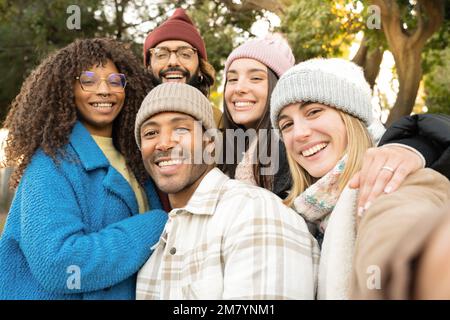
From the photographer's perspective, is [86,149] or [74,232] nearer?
[74,232]

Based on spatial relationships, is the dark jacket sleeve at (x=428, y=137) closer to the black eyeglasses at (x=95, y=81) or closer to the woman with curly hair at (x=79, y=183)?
the woman with curly hair at (x=79, y=183)

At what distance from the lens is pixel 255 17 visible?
11.7 m

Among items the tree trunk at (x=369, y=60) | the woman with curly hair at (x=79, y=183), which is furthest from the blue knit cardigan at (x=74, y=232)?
the tree trunk at (x=369, y=60)

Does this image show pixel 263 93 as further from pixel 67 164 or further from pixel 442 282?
pixel 442 282

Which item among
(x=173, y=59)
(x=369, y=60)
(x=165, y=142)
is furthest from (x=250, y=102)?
(x=369, y=60)

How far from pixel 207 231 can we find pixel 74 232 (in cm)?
59

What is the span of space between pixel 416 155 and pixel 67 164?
154cm

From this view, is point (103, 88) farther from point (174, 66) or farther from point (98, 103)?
point (174, 66)

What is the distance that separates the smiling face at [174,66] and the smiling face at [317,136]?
1.80m

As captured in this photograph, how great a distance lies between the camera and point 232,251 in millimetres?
2020

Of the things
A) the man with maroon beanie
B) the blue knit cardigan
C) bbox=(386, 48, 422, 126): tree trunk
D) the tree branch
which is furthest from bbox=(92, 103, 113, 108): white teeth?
bbox=(386, 48, 422, 126): tree trunk

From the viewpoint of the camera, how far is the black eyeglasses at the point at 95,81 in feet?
9.38

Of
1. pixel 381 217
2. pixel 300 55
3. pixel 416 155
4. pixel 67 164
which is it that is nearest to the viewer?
pixel 381 217

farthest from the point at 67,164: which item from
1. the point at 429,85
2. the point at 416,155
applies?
the point at 429,85
